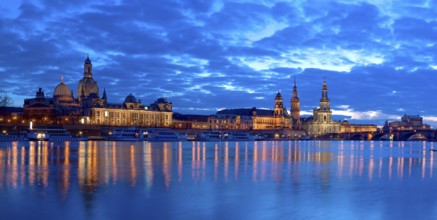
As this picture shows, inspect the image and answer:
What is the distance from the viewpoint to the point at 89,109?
16375 cm

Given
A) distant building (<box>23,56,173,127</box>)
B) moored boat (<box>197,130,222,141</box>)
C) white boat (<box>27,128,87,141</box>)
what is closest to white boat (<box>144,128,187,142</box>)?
moored boat (<box>197,130,222,141</box>)

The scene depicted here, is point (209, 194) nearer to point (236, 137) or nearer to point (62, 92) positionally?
point (236, 137)

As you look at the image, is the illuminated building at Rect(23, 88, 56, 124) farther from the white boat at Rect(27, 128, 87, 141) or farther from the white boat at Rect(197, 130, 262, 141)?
the white boat at Rect(197, 130, 262, 141)

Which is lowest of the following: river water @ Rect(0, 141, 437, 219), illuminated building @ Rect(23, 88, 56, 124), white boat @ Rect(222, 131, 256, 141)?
white boat @ Rect(222, 131, 256, 141)

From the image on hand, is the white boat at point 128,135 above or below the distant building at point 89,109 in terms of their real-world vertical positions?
below

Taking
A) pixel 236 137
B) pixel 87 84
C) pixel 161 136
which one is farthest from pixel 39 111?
pixel 236 137

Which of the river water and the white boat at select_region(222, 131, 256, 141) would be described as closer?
the river water

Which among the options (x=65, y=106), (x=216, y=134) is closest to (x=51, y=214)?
(x=216, y=134)

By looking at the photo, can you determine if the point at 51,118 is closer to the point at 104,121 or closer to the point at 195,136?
the point at 104,121

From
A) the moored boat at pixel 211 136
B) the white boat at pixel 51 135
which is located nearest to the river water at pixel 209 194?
the white boat at pixel 51 135

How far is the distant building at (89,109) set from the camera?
158 metres

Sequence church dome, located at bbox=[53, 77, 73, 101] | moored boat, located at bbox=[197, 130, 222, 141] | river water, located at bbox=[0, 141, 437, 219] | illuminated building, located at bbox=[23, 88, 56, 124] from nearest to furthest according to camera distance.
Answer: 1. river water, located at bbox=[0, 141, 437, 219]
2. moored boat, located at bbox=[197, 130, 222, 141]
3. illuminated building, located at bbox=[23, 88, 56, 124]
4. church dome, located at bbox=[53, 77, 73, 101]

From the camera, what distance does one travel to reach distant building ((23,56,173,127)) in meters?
158

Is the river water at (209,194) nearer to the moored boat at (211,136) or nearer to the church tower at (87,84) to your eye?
the moored boat at (211,136)
